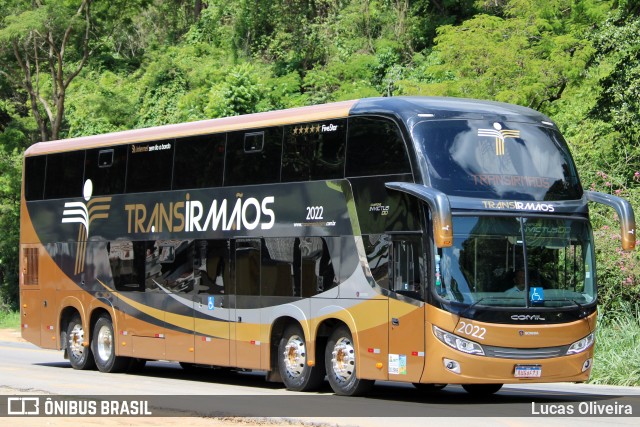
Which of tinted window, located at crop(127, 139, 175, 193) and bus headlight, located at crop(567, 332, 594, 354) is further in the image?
tinted window, located at crop(127, 139, 175, 193)

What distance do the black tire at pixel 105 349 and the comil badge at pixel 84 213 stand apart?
1.25 meters

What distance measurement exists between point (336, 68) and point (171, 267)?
2875cm

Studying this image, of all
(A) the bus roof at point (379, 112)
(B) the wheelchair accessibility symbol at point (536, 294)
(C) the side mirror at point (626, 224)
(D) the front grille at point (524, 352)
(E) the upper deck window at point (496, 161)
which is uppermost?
(A) the bus roof at point (379, 112)

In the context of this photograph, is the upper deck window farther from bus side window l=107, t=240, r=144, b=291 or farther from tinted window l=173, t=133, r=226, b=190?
bus side window l=107, t=240, r=144, b=291


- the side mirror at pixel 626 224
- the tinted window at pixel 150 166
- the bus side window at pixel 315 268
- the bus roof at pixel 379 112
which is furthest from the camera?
the tinted window at pixel 150 166

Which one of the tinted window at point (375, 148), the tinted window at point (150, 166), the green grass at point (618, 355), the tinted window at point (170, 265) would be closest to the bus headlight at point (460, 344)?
the tinted window at point (375, 148)

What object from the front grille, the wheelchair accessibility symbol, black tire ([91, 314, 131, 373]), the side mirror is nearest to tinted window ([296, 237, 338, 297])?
the front grille

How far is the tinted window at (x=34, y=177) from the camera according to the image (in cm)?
2517

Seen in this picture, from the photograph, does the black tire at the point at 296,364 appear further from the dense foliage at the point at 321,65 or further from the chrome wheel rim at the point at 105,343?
the dense foliage at the point at 321,65

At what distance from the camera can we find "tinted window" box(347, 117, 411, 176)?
16.7m

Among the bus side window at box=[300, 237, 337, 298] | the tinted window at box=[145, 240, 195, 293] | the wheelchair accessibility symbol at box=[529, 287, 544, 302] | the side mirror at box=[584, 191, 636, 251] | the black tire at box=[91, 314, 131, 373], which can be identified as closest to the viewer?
the wheelchair accessibility symbol at box=[529, 287, 544, 302]

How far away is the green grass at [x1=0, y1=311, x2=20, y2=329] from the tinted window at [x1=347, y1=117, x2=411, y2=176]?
25.5 m

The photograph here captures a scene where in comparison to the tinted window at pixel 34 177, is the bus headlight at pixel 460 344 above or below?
below

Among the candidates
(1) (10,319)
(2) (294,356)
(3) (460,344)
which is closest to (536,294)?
(3) (460,344)
